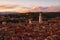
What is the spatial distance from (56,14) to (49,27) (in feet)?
0.57

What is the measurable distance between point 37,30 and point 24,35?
0.50ft

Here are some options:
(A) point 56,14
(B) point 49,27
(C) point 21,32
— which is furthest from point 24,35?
(A) point 56,14

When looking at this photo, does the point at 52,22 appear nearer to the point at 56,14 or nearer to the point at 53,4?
the point at 56,14

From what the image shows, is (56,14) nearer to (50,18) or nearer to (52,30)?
(50,18)

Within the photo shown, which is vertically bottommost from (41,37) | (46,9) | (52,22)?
(41,37)

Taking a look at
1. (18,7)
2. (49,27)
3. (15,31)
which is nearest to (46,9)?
(49,27)

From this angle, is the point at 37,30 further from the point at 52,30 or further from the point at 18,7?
the point at 18,7

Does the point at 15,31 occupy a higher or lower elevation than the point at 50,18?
lower

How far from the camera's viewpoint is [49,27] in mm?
1555

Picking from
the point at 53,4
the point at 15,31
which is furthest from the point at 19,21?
the point at 53,4

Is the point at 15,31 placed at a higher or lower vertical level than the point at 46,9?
lower

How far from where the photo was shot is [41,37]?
1511 millimetres

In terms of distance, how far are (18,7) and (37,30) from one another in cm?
34

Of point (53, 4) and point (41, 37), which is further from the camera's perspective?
point (53, 4)
